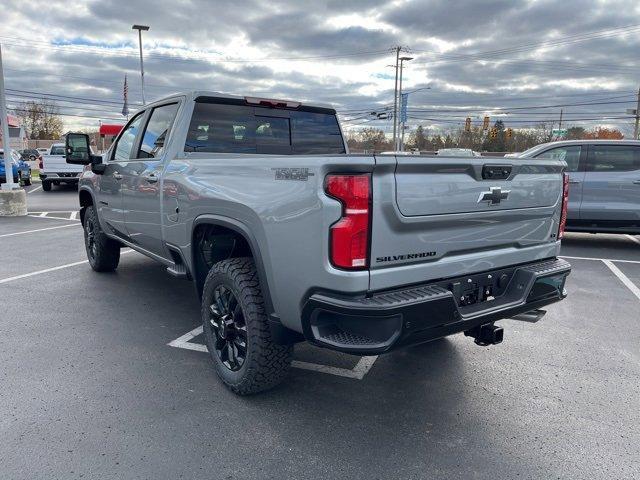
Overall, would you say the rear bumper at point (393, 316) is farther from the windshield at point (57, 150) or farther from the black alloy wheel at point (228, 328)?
the windshield at point (57, 150)

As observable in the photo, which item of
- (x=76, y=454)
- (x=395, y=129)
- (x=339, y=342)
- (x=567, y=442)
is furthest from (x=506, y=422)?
(x=395, y=129)

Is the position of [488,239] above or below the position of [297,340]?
above

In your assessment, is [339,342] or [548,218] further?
[548,218]

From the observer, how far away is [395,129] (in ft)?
154

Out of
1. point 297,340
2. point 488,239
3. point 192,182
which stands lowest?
point 297,340

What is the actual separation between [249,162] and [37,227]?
9.26 metres

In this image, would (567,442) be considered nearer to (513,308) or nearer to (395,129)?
(513,308)

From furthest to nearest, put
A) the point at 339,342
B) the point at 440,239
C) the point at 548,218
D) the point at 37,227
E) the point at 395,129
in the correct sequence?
the point at 395,129, the point at 37,227, the point at 548,218, the point at 440,239, the point at 339,342

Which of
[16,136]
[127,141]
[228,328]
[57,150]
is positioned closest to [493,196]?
[228,328]

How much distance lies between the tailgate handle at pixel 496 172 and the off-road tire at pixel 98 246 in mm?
4725

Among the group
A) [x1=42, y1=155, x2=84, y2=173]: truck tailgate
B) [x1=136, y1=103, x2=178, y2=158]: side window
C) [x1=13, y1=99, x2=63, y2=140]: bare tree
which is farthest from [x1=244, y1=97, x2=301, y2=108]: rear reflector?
[x1=13, y1=99, x2=63, y2=140]: bare tree

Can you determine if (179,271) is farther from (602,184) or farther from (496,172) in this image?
(602,184)

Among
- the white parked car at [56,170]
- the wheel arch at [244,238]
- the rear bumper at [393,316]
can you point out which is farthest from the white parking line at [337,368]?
the white parked car at [56,170]

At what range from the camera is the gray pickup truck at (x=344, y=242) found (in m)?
2.44
